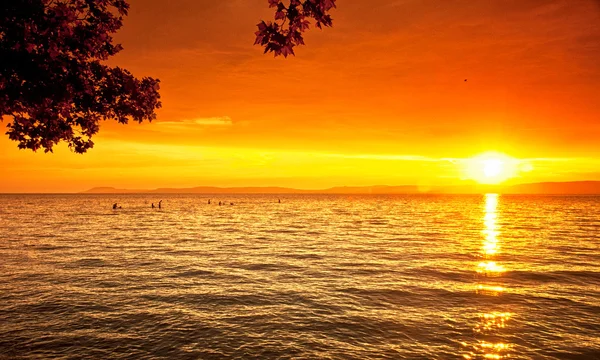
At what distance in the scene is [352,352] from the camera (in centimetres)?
1253

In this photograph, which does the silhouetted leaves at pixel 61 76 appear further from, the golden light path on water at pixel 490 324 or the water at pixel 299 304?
the golden light path on water at pixel 490 324

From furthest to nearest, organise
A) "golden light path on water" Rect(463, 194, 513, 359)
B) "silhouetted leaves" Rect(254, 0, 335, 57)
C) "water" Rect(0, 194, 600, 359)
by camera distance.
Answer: "water" Rect(0, 194, 600, 359), "golden light path on water" Rect(463, 194, 513, 359), "silhouetted leaves" Rect(254, 0, 335, 57)

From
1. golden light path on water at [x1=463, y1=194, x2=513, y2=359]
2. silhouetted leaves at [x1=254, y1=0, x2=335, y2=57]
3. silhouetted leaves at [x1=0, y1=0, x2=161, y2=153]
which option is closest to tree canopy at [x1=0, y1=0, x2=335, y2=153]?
silhouetted leaves at [x1=0, y1=0, x2=161, y2=153]

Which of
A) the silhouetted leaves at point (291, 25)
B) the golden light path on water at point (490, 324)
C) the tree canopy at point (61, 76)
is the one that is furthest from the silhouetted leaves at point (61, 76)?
the golden light path on water at point (490, 324)

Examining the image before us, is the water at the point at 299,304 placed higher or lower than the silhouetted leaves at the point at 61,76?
lower

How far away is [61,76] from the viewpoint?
1014 centimetres

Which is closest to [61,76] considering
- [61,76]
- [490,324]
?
[61,76]

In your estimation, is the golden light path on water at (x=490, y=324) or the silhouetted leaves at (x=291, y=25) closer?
the silhouetted leaves at (x=291, y=25)

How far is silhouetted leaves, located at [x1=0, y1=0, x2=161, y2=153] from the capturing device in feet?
30.6

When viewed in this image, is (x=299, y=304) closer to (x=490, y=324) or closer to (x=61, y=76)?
(x=490, y=324)

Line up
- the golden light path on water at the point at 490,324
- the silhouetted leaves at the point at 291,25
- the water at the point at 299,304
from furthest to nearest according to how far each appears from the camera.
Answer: the water at the point at 299,304 → the golden light path on water at the point at 490,324 → the silhouetted leaves at the point at 291,25

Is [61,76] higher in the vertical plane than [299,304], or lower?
higher

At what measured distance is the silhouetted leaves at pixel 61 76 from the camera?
9.34 m

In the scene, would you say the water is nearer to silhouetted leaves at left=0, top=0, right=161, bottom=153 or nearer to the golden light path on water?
the golden light path on water
